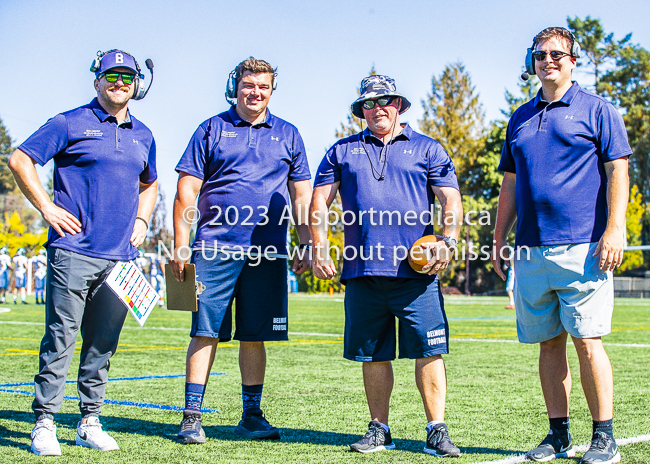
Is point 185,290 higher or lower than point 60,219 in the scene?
lower

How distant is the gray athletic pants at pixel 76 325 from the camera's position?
4.21 meters

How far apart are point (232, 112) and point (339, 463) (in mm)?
2278

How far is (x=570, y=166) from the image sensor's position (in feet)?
13.1

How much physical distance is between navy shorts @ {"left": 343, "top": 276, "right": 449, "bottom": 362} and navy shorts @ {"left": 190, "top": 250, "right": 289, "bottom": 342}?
0.48 m

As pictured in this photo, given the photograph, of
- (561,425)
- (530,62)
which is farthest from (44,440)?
(530,62)

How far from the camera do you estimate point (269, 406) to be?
5773 mm

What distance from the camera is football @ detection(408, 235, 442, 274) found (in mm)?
4199

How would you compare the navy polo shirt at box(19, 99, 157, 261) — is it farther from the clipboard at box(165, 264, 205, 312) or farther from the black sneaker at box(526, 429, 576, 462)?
the black sneaker at box(526, 429, 576, 462)

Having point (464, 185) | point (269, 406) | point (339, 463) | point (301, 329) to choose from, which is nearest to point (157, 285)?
point (301, 329)

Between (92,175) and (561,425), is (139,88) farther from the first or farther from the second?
(561,425)

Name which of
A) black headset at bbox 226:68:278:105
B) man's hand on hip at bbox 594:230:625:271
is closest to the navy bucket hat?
black headset at bbox 226:68:278:105

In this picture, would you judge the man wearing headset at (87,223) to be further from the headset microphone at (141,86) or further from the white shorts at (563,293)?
the white shorts at (563,293)

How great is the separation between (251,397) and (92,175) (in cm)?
167

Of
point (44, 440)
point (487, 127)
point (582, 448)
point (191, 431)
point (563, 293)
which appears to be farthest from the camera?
point (487, 127)
